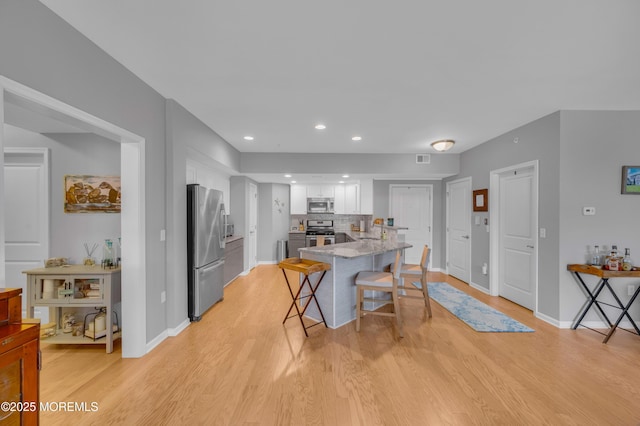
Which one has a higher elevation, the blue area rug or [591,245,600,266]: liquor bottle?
[591,245,600,266]: liquor bottle

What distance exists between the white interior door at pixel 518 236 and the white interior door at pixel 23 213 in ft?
20.3

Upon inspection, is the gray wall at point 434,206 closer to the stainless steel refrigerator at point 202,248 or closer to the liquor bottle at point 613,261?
the liquor bottle at point 613,261

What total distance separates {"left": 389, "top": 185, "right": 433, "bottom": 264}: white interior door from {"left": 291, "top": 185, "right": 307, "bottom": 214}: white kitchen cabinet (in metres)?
2.25

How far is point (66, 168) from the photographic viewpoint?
305 centimetres

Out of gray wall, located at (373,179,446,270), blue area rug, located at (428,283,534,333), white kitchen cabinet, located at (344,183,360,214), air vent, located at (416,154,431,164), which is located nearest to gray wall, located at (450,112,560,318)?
blue area rug, located at (428,283,534,333)

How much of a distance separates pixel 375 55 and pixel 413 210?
15.7 ft

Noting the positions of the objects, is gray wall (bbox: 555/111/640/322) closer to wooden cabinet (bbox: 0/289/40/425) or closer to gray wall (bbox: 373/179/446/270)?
gray wall (bbox: 373/179/446/270)

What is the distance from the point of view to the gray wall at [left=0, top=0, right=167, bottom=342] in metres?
1.52

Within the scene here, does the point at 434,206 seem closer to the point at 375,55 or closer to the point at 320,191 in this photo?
the point at 320,191

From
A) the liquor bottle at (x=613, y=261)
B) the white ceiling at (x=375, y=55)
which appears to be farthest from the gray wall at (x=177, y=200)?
the liquor bottle at (x=613, y=261)

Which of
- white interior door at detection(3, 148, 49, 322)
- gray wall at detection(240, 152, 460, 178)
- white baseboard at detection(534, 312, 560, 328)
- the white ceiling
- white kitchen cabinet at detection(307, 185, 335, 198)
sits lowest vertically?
white baseboard at detection(534, 312, 560, 328)

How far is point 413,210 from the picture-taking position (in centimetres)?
641

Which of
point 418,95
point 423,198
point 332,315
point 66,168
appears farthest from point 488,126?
point 66,168

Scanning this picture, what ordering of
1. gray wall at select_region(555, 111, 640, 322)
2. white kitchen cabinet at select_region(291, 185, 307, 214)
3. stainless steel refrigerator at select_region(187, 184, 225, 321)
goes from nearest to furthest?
gray wall at select_region(555, 111, 640, 322)
stainless steel refrigerator at select_region(187, 184, 225, 321)
white kitchen cabinet at select_region(291, 185, 307, 214)
